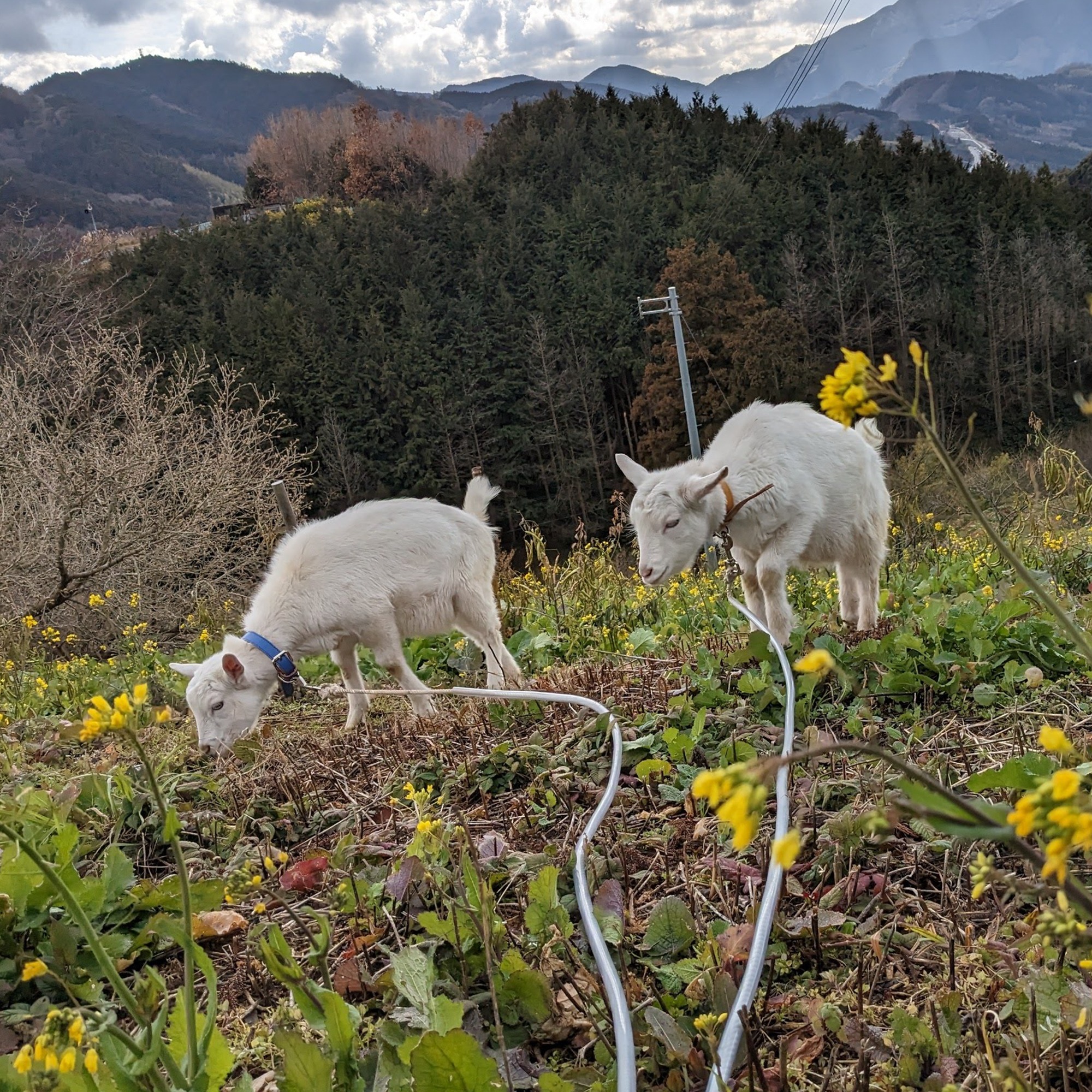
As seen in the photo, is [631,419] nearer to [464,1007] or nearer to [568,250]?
[568,250]

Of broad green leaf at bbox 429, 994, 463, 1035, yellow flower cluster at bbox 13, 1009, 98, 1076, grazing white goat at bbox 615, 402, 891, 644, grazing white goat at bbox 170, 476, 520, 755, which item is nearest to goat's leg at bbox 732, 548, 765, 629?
grazing white goat at bbox 615, 402, 891, 644

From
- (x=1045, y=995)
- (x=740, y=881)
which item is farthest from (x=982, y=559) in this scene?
A: (x=1045, y=995)

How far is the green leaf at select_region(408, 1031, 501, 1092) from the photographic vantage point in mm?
1414

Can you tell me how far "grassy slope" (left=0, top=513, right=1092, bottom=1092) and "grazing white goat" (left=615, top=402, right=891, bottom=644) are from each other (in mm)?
351

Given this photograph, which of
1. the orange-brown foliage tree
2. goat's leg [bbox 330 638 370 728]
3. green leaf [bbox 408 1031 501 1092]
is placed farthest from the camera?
the orange-brown foliage tree

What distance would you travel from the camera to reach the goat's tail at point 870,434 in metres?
6.03

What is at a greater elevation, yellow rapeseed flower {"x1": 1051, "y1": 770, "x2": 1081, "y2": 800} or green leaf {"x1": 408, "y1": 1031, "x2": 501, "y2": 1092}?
yellow rapeseed flower {"x1": 1051, "y1": 770, "x2": 1081, "y2": 800}

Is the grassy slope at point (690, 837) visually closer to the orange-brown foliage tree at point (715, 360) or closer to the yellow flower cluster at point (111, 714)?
the yellow flower cluster at point (111, 714)

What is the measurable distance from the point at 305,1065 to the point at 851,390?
1444 mm

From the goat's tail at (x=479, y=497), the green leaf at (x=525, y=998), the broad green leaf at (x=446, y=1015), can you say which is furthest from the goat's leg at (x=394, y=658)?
the broad green leaf at (x=446, y=1015)

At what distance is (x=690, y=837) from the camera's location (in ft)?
8.60

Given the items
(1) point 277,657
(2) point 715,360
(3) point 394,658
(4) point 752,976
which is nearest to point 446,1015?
(4) point 752,976

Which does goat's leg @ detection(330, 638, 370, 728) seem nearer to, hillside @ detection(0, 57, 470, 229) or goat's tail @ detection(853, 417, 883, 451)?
goat's tail @ detection(853, 417, 883, 451)

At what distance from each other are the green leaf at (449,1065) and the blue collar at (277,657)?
13.4 ft
